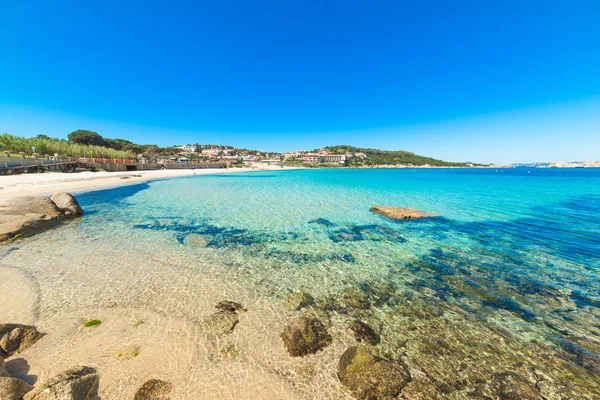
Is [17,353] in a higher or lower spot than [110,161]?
lower

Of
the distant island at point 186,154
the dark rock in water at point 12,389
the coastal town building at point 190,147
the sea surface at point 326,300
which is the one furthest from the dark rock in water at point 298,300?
the coastal town building at point 190,147

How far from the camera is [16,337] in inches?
165

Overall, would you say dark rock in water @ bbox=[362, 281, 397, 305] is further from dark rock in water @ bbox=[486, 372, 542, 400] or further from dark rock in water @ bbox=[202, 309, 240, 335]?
dark rock in water @ bbox=[202, 309, 240, 335]

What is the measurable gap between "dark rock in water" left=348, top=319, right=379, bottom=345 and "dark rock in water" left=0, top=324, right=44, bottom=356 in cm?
651

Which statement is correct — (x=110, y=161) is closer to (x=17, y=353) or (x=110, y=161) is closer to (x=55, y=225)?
(x=55, y=225)

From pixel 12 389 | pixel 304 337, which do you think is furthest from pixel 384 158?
pixel 12 389

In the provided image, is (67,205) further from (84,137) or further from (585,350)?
(84,137)

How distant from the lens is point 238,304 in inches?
231

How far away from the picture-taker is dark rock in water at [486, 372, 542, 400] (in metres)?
3.65

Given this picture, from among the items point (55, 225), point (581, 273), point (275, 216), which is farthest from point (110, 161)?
point (581, 273)

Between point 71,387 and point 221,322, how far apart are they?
251cm

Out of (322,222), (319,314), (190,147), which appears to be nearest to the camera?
(319,314)

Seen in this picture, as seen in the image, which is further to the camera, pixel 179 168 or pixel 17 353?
pixel 179 168

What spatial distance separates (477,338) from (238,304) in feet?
18.7
